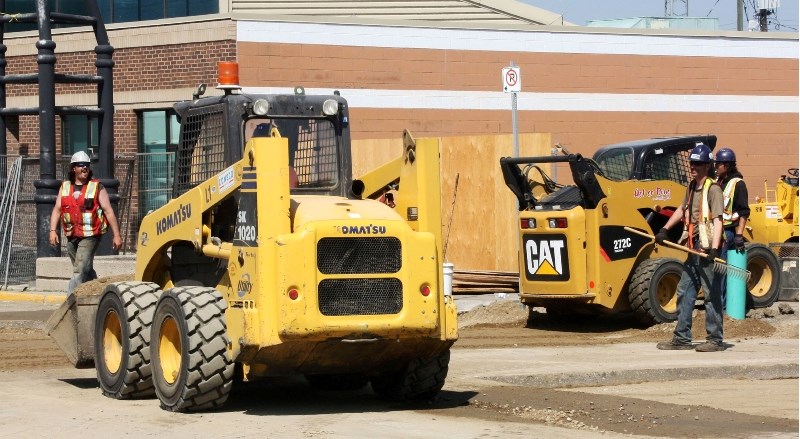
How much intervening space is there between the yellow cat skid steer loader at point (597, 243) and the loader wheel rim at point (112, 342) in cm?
589

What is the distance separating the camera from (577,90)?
30859mm

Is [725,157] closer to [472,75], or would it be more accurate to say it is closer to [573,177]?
[573,177]

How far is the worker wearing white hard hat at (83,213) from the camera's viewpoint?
15.8 metres

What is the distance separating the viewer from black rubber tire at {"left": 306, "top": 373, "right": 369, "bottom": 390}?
38.0ft

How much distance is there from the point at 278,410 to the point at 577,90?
21.6m

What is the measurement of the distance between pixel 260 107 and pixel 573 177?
234 inches

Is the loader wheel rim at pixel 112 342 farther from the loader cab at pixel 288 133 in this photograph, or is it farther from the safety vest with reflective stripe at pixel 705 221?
the safety vest with reflective stripe at pixel 705 221

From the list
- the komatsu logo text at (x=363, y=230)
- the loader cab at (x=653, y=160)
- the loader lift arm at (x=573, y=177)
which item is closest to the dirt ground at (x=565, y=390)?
the komatsu logo text at (x=363, y=230)

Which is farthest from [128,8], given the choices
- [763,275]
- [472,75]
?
[763,275]

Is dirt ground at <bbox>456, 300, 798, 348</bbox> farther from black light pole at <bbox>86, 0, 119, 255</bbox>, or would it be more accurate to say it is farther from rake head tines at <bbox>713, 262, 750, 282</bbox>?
black light pole at <bbox>86, 0, 119, 255</bbox>

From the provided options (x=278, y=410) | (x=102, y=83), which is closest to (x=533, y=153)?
(x=102, y=83)

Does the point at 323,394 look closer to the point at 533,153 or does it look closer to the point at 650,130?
the point at 533,153

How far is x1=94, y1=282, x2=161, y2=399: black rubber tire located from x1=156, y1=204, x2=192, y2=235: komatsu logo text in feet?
1.55

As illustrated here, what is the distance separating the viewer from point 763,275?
18047 mm
